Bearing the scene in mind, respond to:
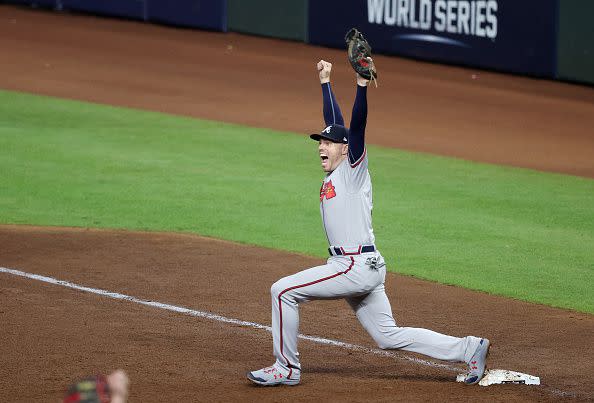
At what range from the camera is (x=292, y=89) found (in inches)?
813

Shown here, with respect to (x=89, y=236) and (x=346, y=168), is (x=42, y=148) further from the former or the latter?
(x=346, y=168)

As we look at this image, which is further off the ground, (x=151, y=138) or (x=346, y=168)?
(x=346, y=168)

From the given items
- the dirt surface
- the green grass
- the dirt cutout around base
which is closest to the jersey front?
the dirt cutout around base

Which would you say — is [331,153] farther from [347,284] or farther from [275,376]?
[275,376]

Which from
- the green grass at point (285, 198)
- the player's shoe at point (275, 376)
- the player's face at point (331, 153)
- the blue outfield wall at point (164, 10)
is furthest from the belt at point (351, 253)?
the blue outfield wall at point (164, 10)

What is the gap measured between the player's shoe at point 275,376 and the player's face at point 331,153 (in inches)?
48.1

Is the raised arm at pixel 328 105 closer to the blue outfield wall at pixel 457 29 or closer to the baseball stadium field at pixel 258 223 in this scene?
the baseball stadium field at pixel 258 223

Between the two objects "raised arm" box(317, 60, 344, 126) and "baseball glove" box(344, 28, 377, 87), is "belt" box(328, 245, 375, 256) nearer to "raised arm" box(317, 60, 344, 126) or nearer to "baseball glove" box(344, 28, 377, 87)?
"raised arm" box(317, 60, 344, 126)

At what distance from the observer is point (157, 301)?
9.28 m

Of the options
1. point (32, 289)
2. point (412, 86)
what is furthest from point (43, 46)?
point (32, 289)

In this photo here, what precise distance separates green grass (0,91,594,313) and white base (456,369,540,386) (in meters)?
2.13

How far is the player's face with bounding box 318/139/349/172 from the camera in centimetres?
729

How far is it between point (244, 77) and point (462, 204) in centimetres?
932

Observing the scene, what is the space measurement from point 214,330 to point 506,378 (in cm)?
220
